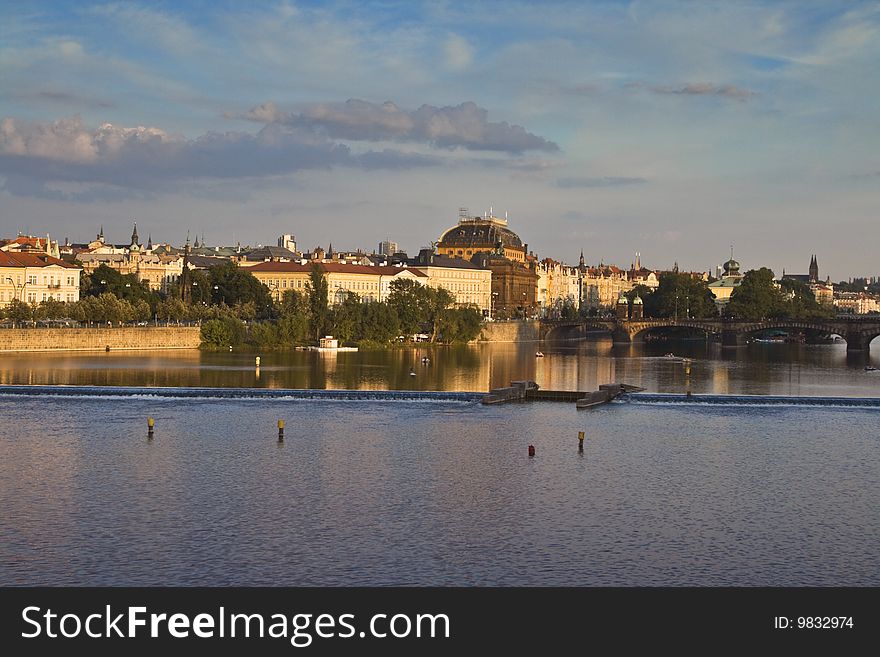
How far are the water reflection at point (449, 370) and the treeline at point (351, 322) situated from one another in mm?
3351

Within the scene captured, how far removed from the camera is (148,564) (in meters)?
24.2

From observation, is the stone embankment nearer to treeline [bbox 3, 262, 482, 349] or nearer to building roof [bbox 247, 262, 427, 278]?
treeline [bbox 3, 262, 482, 349]

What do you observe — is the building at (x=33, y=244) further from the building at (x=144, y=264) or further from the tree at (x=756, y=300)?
the tree at (x=756, y=300)

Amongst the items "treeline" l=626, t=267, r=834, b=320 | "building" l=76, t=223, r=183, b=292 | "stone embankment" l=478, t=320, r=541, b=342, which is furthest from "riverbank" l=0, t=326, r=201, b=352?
"treeline" l=626, t=267, r=834, b=320

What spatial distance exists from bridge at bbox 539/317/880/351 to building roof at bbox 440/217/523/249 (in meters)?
Result: 38.3

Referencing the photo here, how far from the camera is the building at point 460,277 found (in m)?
158

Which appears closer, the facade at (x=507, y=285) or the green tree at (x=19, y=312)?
the green tree at (x=19, y=312)

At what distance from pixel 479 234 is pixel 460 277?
25188 millimetres

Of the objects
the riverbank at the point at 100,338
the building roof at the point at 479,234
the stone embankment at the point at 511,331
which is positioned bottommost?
the riverbank at the point at 100,338

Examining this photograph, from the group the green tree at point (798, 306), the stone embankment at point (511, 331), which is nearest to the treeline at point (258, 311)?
the stone embankment at point (511, 331)

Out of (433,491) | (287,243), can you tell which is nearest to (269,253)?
(287,243)

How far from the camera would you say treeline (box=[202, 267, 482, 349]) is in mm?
97750
